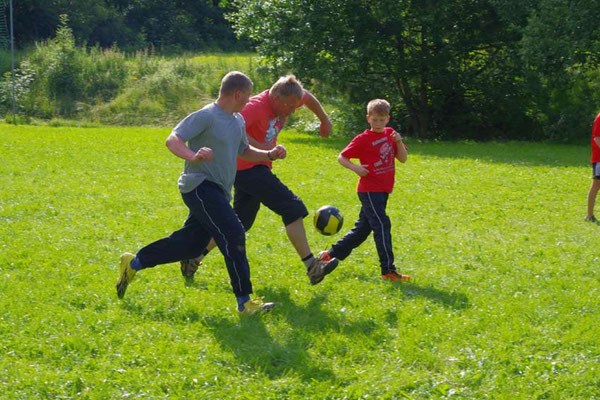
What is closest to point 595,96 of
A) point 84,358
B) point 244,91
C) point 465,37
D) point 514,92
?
point 514,92

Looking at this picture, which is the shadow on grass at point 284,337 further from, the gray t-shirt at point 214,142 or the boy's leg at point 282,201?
the gray t-shirt at point 214,142

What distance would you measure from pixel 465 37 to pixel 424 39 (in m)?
1.22

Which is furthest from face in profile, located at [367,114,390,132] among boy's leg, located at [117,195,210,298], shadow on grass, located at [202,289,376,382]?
boy's leg, located at [117,195,210,298]

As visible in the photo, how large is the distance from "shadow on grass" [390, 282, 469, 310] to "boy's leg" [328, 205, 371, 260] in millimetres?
661

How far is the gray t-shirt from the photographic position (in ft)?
19.0

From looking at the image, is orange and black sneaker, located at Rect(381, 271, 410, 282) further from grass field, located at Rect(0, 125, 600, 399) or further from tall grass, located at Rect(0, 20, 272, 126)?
tall grass, located at Rect(0, 20, 272, 126)

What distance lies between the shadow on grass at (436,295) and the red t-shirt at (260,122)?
1668 mm

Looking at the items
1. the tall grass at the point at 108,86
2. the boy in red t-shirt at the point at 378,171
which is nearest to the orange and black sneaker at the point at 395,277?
the boy in red t-shirt at the point at 378,171

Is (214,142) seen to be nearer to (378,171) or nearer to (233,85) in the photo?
(233,85)

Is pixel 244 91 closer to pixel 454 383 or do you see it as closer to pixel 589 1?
pixel 454 383

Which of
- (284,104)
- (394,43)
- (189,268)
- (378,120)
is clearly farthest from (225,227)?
(394,43)

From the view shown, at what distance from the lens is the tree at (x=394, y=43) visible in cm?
2104

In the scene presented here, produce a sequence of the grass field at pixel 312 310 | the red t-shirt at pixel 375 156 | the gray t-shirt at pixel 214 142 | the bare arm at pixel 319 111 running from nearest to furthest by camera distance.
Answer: the grass field at pixel 312 310 → the gray t-shirt at pixel 214 142 → the red t-shirt at pixel 375 156 → the bare arm at pixel 319 111

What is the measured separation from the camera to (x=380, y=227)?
7.04m
